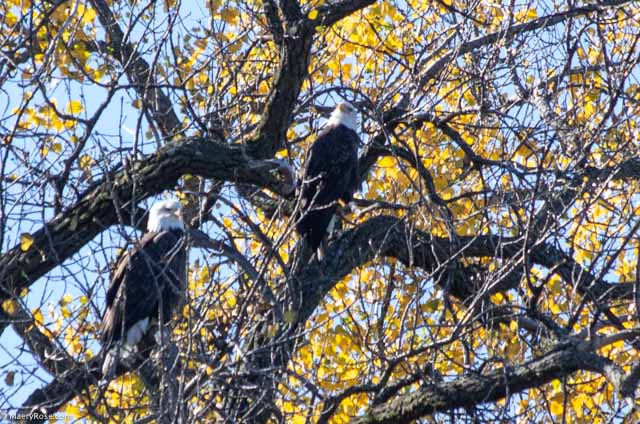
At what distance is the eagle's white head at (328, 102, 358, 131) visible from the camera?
694 cm

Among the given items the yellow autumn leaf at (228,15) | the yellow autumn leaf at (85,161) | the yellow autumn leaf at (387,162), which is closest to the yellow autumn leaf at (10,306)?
the yellow autumn leaf at (85,161)

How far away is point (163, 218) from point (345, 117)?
1.24m

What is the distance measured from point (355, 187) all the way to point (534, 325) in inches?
75.1

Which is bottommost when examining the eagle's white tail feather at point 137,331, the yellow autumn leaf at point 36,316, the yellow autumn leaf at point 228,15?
the yellow autumn leaf at point 36,316

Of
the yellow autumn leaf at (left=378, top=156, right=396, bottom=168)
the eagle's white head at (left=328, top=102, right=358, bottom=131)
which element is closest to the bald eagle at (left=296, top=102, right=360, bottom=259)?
the eagle's white head at (left=328, top=102, right=358, bottom=131)

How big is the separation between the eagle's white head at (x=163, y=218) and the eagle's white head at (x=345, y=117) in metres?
1.08

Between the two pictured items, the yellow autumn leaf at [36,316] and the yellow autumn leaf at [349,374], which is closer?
the yellow autumn leaf at [36,316]

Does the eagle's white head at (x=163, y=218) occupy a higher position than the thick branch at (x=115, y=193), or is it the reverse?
the eagle's white head at (x=163, y=218)

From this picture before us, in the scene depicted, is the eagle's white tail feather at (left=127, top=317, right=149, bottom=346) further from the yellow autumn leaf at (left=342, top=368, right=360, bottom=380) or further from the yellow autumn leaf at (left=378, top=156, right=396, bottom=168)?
the yellow autumn leaf at (left=378, top=156, right=396, bottom=168)

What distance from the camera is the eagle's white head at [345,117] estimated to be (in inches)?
273

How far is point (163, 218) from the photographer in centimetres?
670

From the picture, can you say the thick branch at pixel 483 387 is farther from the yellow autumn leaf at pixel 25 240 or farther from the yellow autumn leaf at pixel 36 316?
the yellow autumn leaf at pixel 25 240

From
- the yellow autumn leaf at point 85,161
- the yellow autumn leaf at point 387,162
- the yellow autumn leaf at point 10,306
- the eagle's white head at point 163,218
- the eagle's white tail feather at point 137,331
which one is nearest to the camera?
the yellow autumn leaf at point 10,306

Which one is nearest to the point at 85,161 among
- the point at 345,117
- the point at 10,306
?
the point at 10,306
